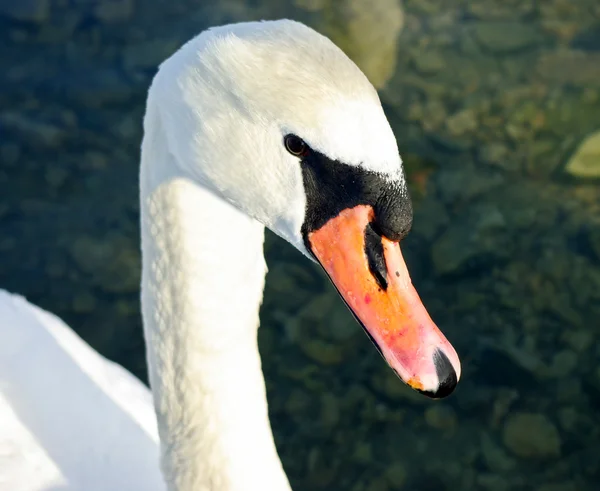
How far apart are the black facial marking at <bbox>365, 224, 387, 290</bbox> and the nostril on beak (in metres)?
0.21

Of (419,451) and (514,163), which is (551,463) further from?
(514,163)

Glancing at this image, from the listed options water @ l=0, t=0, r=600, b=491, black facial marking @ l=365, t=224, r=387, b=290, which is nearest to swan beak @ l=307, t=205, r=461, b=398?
black facial marking @ l=365, t=224, r=387, b=290

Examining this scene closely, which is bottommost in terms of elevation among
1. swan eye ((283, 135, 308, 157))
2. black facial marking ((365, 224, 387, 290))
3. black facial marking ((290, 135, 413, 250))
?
black facial marking ((365, 224, 387, 290))

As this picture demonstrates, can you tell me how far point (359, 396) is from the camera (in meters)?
4.20

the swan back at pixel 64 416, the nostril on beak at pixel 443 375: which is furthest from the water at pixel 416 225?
the nostril on beak at pixel 443 375

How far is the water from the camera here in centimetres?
408

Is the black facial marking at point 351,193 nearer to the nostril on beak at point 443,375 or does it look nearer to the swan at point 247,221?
the swan at point 247,221

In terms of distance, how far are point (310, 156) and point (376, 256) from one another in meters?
0.30

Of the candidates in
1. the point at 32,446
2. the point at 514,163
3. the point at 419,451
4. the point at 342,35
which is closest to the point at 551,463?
the point at 419,451

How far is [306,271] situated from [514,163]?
4.46 ft

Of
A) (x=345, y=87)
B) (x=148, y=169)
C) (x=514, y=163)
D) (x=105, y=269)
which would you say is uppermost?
(x=345, y=87)

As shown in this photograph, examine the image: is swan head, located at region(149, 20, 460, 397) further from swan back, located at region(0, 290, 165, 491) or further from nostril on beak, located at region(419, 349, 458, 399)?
swan back, located at region(0, 290, 165, 491)

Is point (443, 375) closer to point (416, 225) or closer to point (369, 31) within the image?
point (416, 225)

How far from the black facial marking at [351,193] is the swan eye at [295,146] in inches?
0.4
